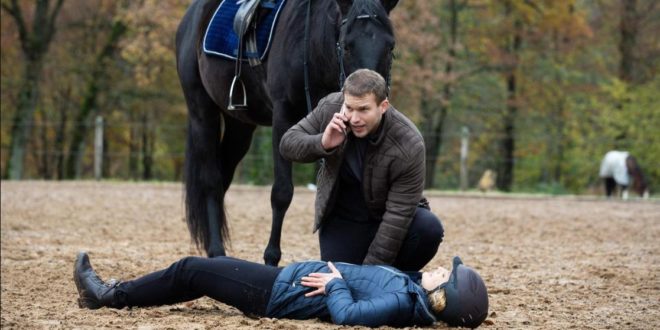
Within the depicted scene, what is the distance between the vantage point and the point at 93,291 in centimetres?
495

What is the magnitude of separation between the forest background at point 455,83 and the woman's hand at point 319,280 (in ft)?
69.3

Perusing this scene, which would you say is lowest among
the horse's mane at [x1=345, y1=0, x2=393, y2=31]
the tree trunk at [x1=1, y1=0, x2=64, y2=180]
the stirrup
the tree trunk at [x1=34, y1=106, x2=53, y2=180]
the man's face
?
the tree trunk at [x1=34, y1=106, x2=53, y2=180]

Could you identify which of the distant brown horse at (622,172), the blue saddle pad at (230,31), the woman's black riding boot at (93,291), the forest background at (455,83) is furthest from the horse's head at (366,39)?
the forest background at (455,83)

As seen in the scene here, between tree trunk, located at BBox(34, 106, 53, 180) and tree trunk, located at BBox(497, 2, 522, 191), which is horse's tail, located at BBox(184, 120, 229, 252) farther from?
tree trunk, located at BBox(34, 106, 53, 180)

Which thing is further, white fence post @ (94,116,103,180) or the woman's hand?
white fence post @ (94,116,103,180)

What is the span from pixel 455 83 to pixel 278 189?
76.6 feet

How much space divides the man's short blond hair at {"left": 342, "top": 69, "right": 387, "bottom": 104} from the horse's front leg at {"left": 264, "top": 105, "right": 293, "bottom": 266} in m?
1.94

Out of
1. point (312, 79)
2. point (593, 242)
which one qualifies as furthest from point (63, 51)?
point (312, 79)

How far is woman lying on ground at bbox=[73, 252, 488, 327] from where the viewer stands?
14.7 ft

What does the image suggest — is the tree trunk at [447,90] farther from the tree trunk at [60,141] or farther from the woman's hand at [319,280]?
the woman's hand at [319,280]

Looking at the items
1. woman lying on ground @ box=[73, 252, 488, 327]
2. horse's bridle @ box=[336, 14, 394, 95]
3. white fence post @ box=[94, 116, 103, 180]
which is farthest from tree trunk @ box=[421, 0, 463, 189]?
woman lying on ground @ box=[73, 252, 488, 327]

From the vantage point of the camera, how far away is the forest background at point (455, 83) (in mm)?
26812

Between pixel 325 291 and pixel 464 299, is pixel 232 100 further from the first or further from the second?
pixel 464 299

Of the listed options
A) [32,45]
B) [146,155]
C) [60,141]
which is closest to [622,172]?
[146,155]
